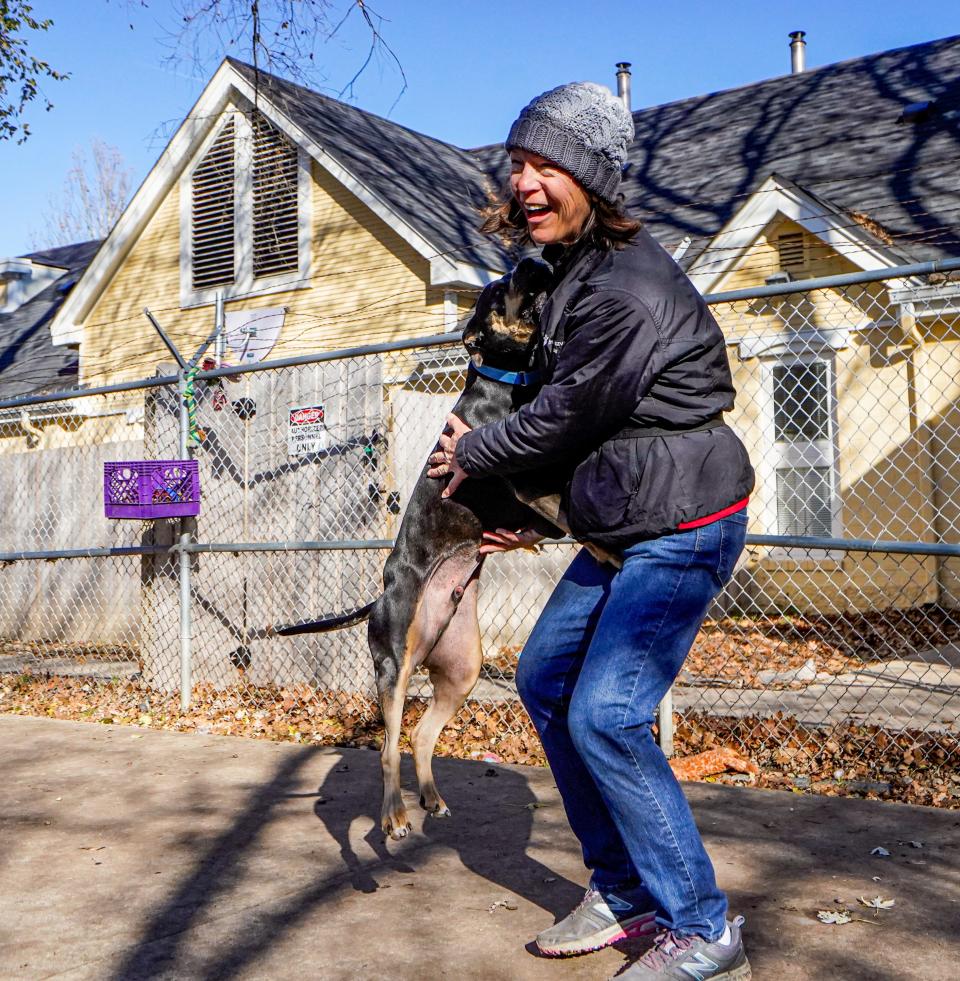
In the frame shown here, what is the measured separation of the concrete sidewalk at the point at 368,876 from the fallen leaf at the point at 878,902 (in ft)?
0.10

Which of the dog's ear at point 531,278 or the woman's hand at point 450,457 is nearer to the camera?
the woman's hand at point 450,457

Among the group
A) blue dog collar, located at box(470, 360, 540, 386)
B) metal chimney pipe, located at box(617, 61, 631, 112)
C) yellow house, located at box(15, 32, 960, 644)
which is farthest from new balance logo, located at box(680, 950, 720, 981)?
metal chimney pipe, located at box(617, 61, 631, 112)

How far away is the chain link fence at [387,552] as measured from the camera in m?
6.28

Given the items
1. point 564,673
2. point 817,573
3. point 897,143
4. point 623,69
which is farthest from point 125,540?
point 623,69

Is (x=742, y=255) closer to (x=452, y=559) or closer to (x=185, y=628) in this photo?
(x=185, y=628)

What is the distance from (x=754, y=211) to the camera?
11555 mm

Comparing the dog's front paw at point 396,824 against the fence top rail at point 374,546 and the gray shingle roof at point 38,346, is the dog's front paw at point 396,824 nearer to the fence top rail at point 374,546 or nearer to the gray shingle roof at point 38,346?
the fence top rail at point 374,546

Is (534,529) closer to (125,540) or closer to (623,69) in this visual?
(125,540)

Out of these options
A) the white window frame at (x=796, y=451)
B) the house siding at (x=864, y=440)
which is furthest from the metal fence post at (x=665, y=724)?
the white window frame at (x=796, y=451)

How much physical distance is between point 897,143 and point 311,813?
11.1m

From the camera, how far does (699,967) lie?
272cm

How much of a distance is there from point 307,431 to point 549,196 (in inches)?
190

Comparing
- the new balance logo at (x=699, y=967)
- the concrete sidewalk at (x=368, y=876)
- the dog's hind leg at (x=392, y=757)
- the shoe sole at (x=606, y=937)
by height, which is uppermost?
the dog's hind leg at (x=392, y=757)

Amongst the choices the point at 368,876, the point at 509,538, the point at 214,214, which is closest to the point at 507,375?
the point at 509,538
